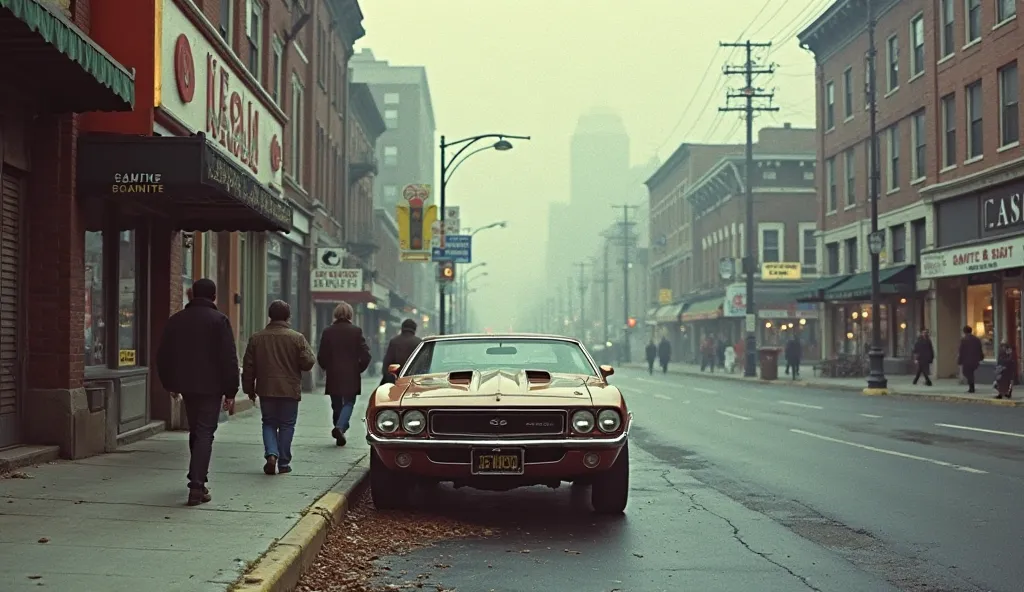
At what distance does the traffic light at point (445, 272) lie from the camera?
115ft

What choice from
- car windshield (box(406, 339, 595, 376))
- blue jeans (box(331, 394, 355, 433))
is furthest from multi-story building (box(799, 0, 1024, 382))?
car windshield (box(406, 339, 595, 376))

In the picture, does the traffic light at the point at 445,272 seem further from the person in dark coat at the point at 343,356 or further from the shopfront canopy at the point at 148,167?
the shopfront canopy at the point at 148,167

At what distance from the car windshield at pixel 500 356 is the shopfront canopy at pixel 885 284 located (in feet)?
94.3

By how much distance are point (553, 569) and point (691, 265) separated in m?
69.7

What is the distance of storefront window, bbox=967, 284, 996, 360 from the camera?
32.2 m

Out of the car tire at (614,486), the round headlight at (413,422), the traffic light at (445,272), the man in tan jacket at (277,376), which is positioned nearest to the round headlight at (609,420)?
the car tire at (614,486)

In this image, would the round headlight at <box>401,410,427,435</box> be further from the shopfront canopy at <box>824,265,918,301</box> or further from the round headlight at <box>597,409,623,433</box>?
the shopfront canopy at <box>824,265,918,301</box>

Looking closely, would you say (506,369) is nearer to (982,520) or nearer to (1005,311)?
(982,520)

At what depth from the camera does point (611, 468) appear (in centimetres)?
904

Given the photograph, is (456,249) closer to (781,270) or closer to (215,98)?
(215,98)

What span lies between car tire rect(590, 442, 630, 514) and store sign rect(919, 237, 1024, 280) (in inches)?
869

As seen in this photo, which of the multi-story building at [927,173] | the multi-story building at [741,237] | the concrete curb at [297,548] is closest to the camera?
the concrete curb at [297,548]

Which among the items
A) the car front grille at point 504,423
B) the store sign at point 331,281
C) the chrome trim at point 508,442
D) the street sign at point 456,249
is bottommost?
the chrome trim at point 508,442

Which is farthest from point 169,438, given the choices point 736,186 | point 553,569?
point 736,186
